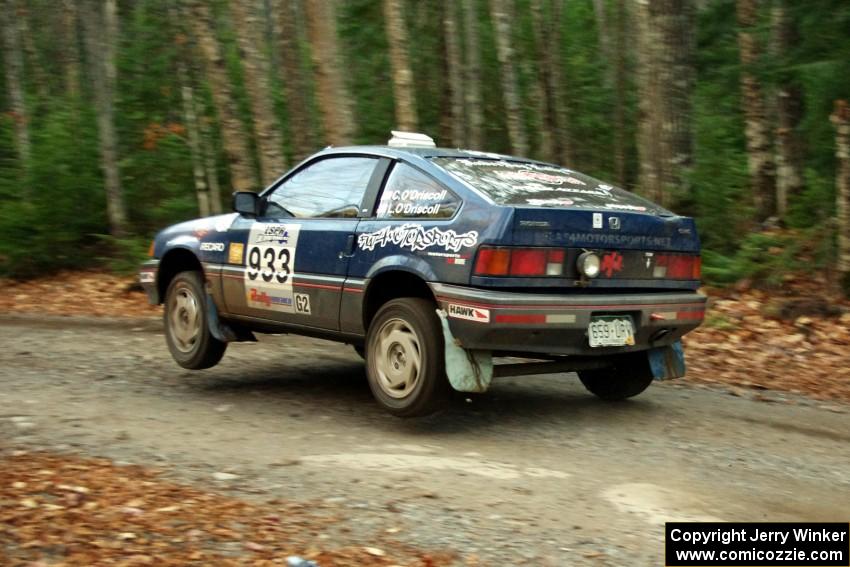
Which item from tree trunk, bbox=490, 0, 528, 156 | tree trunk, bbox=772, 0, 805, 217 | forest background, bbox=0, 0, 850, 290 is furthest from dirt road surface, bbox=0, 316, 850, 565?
tree trunk, bbox=490, 0, 528, 156

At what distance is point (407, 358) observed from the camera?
19.7ft

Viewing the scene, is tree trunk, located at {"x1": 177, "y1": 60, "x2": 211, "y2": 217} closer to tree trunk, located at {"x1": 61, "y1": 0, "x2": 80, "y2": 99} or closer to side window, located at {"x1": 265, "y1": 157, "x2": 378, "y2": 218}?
side window, located at {"x1": 265, "y1": 157, "x2": 378, "y2": 218}

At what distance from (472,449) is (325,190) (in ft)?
7.88

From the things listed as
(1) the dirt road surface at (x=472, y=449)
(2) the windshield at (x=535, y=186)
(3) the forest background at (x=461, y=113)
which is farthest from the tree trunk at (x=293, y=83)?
(2) the windshield at (x=535, y=186)

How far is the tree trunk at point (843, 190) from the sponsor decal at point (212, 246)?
6522mm

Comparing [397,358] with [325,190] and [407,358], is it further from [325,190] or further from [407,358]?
[325,190]

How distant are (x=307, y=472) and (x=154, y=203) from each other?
41.5ft

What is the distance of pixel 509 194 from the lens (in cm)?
595

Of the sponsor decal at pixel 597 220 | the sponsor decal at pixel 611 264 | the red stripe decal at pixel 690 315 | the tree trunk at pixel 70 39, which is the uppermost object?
the tree trunk at pixel 70 39

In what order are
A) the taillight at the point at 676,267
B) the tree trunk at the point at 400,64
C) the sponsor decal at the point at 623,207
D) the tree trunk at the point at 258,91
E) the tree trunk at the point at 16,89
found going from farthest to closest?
1. the tree trunk at the point at 16,89
2. the tree trunk at the point at 400,64
3. the tree trunk at the point at 258,91
4. the taillight at the point at 676,267
5. the sponsor decal at the point at 623,207

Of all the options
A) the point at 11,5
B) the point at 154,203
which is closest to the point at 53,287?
the point at 154,203

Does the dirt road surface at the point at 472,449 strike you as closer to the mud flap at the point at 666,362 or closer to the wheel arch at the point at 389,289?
the mud flap at the point at 666,362

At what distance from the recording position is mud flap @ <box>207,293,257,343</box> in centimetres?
757

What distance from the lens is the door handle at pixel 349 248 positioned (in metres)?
6.46
